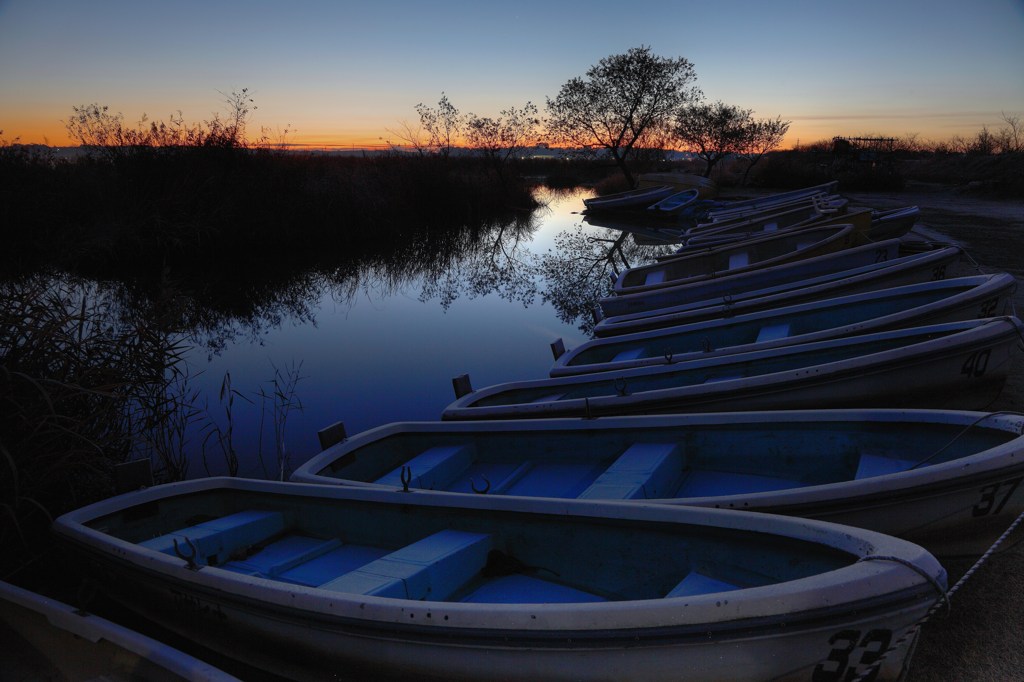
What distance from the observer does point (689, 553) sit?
264cm

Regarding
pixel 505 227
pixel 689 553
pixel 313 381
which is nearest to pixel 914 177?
pixel 505 227

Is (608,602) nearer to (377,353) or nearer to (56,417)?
(56,417)

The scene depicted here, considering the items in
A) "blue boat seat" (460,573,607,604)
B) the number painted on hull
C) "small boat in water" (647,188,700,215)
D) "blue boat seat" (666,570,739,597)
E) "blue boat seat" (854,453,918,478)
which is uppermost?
"small boat in water" (647,188,700,215)

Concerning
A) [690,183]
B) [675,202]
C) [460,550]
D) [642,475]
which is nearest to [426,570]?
[460,550]

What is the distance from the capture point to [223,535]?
3557 mm

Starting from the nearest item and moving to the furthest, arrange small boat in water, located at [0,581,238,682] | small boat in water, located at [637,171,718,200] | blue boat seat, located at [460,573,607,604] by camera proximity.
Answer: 1. small boat in water, located at [0,581,238,682]
2. blue boat seat, located at [460,573,607,604]
3. small boat in water, located at [637,171,718,200]


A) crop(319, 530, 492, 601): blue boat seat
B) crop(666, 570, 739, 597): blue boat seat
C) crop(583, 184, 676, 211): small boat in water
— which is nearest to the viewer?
crop(666, 570, 739, 597): blue boat seat

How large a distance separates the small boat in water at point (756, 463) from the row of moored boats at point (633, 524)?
0.04ft

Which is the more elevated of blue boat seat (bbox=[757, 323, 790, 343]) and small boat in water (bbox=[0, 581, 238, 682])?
blue boat seat (bbox=[757, 323, 790, 343])

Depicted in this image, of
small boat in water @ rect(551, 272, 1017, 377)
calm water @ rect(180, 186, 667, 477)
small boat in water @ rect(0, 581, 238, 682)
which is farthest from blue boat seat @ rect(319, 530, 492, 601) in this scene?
calm water @ rect(180, 186, 667, 477)

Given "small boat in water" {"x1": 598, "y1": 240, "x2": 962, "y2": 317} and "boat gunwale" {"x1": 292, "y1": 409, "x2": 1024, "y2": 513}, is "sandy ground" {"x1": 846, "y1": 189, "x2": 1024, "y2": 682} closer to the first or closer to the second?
"boat gunwale" {"x1": 292, "y1": 409, "x2": 1024, "y2": 513}

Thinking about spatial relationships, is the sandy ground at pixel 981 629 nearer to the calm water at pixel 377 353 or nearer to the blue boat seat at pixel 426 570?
the blue boat seat at pixel 426 570

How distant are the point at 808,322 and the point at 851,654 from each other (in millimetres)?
4918

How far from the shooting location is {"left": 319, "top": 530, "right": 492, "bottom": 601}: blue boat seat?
2701mm
